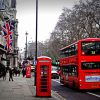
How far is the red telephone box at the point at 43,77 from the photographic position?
2412 cm

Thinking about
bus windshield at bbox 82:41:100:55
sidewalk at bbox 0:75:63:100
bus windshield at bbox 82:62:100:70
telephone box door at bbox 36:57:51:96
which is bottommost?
sidewalk at bbox 0:75:63:100

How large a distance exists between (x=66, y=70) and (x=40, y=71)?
1294 cm

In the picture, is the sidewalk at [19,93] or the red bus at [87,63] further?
the red bus at [87,63]

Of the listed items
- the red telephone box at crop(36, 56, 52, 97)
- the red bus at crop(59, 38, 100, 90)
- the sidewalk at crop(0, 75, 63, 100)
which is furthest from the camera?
the red bus at crop(59, 38, 100, 90)

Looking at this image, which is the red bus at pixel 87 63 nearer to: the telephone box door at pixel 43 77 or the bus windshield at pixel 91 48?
the bus windshield at pixel 91 48

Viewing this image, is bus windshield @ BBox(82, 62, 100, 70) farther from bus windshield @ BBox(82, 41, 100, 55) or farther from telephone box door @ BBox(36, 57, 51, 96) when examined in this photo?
telephone box door @ BBox(36, 57, 51, 96)

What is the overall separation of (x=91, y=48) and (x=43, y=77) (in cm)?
691

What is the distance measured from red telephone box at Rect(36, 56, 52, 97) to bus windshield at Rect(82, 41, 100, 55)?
6278mm

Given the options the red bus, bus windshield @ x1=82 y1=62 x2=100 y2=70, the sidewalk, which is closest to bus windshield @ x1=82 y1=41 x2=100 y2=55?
the red bus

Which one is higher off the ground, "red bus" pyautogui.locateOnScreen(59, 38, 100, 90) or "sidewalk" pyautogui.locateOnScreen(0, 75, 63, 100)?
"red bus" pyautogui.locateOnScreen(59, 38, 100, 90)

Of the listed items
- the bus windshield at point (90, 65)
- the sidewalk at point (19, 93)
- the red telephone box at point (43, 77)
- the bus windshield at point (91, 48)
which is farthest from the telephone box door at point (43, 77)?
the bus windshield at point (90, 65)

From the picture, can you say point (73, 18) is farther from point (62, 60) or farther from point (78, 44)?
point (78, 44)

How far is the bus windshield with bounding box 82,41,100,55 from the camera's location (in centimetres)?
3000

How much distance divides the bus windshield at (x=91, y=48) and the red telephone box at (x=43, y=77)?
20.6 feet
